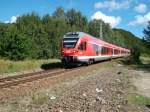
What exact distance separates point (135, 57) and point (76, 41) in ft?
77.1

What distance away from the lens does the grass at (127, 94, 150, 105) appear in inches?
450

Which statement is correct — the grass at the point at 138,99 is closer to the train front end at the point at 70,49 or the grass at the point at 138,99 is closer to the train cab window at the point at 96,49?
the train front end at the point at 70,49

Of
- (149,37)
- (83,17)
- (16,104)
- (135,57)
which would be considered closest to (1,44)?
(135,57)

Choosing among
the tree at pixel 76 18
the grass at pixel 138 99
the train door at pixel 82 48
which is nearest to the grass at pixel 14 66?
the train door at pixel 82 48

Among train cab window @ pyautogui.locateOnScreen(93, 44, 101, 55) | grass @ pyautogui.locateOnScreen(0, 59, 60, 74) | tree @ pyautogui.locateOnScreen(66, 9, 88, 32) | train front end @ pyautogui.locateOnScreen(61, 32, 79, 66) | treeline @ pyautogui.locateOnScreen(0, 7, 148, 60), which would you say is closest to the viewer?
grass @ pyautogui.locateOnScreen(0, 59, 60, 74)

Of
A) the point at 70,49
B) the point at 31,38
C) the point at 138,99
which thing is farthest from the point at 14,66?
the point at 31,38

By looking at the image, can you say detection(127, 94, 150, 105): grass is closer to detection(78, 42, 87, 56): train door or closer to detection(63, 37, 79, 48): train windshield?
detection(63, 37, 79, 48): train windshield

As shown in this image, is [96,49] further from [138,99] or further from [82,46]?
[138,99]

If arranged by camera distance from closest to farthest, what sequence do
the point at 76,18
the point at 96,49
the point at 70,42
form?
the point at 70,42, the point at 96,49, the point at 76,18

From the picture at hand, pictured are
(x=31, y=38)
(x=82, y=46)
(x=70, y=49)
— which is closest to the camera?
(x=70, y=49)

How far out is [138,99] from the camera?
474 inches

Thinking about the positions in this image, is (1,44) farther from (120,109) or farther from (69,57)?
(120,109)

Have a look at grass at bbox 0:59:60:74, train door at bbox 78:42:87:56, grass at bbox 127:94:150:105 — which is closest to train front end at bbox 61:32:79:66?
train door at bbox 78:42:87:56

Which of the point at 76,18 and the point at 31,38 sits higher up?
the point at 76,18
